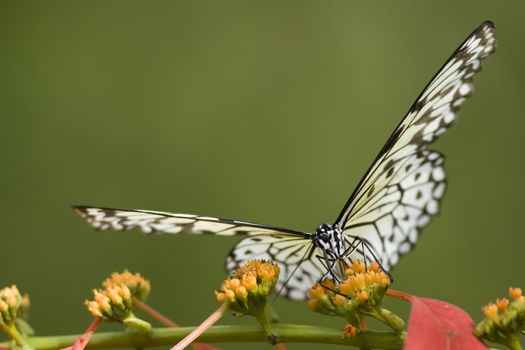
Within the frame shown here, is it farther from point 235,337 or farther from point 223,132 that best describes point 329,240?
point 223,132

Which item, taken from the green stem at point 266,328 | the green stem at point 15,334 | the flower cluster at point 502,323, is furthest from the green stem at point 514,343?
the green stem at point 15,334

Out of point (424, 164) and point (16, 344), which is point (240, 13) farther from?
point (16, 344)

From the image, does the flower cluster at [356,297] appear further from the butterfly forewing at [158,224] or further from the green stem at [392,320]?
the butterfly forewing at [158,224]

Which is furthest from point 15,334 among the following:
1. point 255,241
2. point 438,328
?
point 438,328

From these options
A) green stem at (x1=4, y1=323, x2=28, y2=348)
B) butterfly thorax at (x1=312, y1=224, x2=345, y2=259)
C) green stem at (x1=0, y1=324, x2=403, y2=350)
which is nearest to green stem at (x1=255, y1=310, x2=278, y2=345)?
green stem at (x1=0, y1=324, x2=403, y2=350)

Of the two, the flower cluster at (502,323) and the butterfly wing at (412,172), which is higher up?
the butterfly wing at (412,172)

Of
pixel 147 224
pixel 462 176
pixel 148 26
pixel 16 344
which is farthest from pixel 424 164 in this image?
pixel 148 26

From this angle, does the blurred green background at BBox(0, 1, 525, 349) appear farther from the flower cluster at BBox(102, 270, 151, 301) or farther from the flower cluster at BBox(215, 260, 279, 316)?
the flower cluster at BBox(215, 260, 279, 316)
